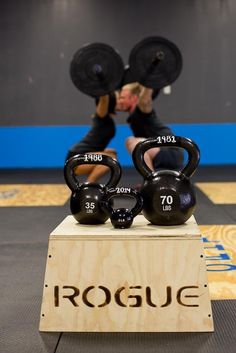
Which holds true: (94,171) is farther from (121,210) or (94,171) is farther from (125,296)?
(125,296)

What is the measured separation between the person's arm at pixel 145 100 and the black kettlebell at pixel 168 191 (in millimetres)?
2664

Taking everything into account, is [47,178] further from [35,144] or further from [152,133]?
[152,133]

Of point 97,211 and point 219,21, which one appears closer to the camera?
point 97,211

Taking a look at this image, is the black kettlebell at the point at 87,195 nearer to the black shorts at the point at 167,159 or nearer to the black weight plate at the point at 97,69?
the black weight plate at the point at 97,69

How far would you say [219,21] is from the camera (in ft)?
25.4

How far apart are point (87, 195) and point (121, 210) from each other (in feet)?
0.46

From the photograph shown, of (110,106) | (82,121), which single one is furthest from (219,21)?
(110,106)

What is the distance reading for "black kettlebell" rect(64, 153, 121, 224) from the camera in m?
1.83

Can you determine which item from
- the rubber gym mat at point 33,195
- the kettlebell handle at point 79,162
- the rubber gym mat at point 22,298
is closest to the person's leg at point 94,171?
the rubber gym mat at point 33,195

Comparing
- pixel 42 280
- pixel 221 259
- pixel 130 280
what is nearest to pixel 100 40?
pixel 221 259

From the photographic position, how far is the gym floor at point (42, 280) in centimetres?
163

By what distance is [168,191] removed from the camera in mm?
1773

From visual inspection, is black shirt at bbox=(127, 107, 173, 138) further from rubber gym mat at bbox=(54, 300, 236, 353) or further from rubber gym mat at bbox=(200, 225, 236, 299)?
rubber gym mat at bbox=(54, 300, 236, 353)

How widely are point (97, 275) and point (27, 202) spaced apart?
2.96 m
